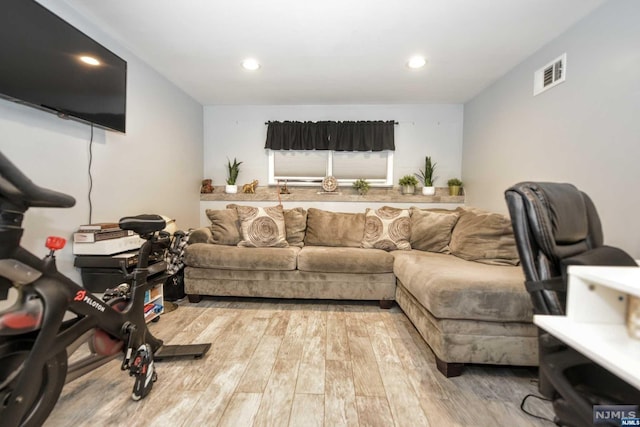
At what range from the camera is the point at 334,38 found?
2.04 meters

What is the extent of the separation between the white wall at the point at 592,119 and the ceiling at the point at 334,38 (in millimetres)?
190

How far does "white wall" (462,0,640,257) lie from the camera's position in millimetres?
1485

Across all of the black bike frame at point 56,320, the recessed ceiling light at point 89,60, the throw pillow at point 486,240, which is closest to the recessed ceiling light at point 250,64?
the recessed ceiling light at point 89,60

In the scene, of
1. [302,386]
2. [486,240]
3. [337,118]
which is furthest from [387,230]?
[302,386]

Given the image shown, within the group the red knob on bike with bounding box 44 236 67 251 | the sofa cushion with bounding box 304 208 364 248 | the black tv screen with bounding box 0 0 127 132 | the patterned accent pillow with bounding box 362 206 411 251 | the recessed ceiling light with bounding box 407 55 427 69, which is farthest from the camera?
the sofa cushion with bounding box 304 208 364 248

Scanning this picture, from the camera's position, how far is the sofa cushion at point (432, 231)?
266 cm

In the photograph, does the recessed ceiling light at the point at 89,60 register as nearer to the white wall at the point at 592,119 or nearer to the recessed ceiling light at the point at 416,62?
the recessed ceiling light at the point at 416,62

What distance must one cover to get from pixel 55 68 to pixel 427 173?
11.6ft

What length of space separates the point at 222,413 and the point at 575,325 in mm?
1408

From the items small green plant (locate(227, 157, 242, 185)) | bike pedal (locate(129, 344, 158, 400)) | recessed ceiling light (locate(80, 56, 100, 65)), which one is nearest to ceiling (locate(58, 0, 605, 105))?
recessed ceiling light (locate(80, 56, 100, 65))

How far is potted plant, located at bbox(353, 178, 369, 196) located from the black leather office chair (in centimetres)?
252

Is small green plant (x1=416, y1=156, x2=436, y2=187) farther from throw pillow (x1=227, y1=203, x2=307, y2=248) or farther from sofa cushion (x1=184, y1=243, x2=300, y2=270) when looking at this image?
sofa cushion (x1=184, y1=243, x2=300, y2=270)

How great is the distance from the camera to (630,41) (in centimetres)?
148

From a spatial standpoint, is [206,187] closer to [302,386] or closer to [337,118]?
[337,118]
